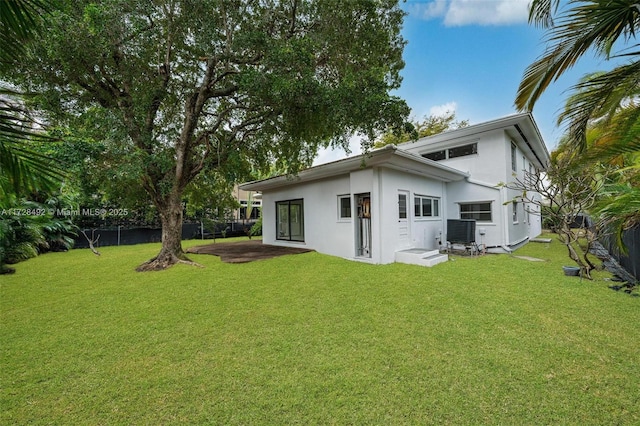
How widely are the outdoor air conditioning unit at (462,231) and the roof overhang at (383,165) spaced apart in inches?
69.6

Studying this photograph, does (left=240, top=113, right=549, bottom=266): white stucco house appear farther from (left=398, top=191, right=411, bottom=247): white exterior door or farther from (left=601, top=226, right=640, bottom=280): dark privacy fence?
(left=601, top=226, right=640, bottom=280): dark privacy fence

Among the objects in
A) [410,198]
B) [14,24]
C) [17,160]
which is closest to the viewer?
[14,24]

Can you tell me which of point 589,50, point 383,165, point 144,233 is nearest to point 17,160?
point 589,50

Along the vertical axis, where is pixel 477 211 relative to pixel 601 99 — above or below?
below

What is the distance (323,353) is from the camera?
2.88 m

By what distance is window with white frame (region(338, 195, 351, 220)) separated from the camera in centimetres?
859

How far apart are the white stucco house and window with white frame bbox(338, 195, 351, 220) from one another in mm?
32

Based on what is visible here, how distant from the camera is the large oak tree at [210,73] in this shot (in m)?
5.66

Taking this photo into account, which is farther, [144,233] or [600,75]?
[144,233]

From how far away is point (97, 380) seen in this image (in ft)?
8.09

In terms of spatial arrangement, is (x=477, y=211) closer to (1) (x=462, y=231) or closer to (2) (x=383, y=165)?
(1) (x=462, y=231)

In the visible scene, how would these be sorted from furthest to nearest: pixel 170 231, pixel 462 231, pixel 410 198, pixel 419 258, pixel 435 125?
1. pixel 435 125
2. pixel 462 231
3. pixel 410 198
4. pixel 170 231
5. pixel 419 258

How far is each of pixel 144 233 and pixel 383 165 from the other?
12994 mm

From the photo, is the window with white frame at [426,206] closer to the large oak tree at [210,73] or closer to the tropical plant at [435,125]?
the large oak tree at [210,73]
